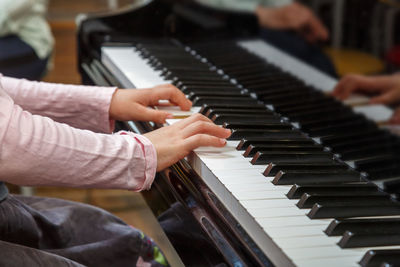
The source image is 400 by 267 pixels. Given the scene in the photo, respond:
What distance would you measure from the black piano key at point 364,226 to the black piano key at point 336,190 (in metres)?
0.09

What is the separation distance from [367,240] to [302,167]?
0.24m

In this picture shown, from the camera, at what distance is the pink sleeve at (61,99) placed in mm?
1385

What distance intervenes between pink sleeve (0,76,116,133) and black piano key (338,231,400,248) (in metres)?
0.73

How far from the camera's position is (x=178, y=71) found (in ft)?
5.21

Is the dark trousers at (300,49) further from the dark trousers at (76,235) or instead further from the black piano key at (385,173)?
the dark trousers at (76,235)

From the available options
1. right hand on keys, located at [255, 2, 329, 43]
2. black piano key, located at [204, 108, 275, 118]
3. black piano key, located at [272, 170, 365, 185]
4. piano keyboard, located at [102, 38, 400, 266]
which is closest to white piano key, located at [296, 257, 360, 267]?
piano keyboard, located at [102, 38, 400, 266]

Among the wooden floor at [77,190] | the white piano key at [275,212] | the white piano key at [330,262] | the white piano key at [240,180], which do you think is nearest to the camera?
the white piano key at [330,262]

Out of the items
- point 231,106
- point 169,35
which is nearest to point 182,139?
point 231,106

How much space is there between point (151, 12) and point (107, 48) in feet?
0.63

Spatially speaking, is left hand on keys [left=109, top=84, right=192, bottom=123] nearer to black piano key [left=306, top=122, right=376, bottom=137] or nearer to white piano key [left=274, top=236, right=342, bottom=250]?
black piano key [left=306, top=122, right=376, bottom=137]

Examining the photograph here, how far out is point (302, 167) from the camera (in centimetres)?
103

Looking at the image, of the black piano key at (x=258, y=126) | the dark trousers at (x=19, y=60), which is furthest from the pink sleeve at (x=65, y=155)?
the dark trousers at (x=19, y=60)

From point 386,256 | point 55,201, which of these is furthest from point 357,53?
point 55,201

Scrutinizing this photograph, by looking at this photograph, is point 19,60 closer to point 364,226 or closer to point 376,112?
point 376,112
